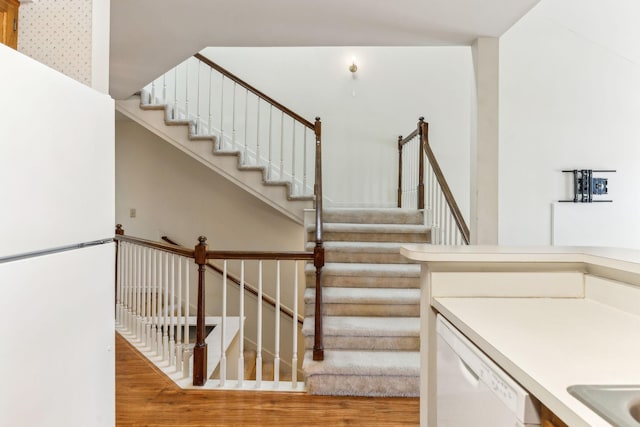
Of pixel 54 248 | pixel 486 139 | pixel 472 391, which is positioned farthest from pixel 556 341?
pixel 486 139

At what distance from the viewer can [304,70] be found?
16.5 feet

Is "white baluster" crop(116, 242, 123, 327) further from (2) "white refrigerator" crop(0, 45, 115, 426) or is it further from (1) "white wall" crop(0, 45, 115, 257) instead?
(1) "white wall" crop(0, 45, 115, 257)

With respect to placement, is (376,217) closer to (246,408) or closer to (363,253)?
(363,253)

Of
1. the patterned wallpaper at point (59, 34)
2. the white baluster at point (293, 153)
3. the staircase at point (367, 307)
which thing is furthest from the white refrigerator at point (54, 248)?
the white baluster at point (293, 153)

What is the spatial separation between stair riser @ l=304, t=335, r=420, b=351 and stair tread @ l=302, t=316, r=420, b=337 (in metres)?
0.03

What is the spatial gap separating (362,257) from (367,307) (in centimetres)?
63

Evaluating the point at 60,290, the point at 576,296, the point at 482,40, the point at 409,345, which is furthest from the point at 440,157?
the point at 60,290

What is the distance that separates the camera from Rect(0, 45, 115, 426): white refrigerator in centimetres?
96

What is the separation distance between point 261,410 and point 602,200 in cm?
437

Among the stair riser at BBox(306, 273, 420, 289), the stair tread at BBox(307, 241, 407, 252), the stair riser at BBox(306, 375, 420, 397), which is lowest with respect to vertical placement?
the stair riser at BBox(306, 375, 420, 397)

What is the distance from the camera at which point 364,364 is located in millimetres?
2496

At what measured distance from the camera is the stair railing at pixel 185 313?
2545 millimetres

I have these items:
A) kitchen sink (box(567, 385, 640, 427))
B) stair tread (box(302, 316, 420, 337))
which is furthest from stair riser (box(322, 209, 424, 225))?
kitchen sink (box(567, 385, 640, 427))

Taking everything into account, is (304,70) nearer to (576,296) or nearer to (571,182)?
(571,182)
